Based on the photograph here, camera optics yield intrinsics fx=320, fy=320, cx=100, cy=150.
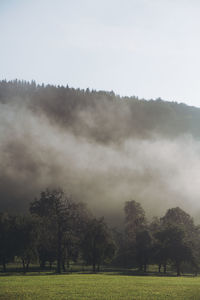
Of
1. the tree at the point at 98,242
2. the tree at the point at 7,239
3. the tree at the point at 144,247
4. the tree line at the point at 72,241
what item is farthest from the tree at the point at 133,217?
the tree at the point at 7,239

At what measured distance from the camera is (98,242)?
9994 cm

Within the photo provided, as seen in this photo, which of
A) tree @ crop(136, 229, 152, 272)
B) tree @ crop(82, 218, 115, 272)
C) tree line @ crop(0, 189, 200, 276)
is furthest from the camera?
tree @ crop(136, 229, 152, 272)

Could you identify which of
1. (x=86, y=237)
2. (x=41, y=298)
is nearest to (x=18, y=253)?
(x=86, y=237)

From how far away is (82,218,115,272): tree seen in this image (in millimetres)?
100000

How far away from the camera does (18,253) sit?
92625 millimetres

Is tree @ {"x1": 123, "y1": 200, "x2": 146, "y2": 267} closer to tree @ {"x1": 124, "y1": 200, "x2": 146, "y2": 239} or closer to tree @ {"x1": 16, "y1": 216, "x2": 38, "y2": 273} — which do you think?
tree @ {"x1": 124, "y1": 200, "x2": 146, "y2": 239}

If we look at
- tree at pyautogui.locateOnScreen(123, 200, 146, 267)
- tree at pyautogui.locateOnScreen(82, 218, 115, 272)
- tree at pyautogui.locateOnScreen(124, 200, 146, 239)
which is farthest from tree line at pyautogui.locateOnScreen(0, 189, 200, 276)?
tree at pyautogui.locateOnScreen(124, 200, 146, 239)

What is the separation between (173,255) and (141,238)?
46.8 ft

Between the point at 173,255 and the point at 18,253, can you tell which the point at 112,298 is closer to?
the point at 18,253

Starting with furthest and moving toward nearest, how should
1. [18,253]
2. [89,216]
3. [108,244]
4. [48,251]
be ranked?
[89,216] < [48,251] < [108,244] < [18,253]

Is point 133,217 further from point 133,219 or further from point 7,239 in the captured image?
point 7,239

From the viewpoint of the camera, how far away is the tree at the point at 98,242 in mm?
100000

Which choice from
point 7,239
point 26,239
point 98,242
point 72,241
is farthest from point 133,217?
point 7,239

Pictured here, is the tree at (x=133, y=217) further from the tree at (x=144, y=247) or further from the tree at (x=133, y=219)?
the tree at (x=144, y=247)
